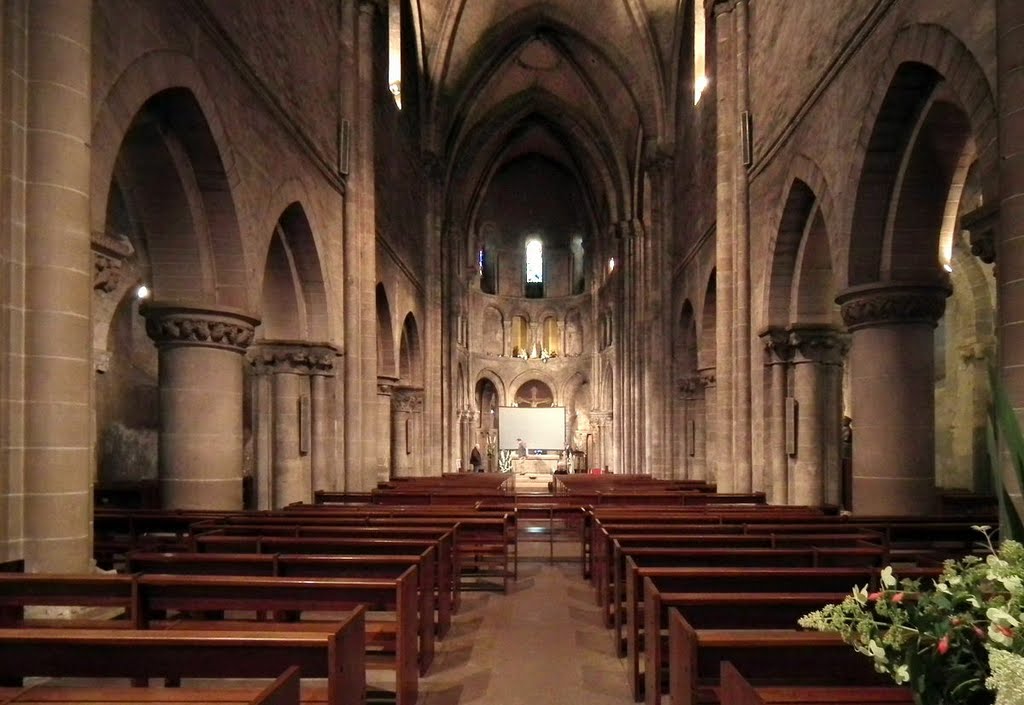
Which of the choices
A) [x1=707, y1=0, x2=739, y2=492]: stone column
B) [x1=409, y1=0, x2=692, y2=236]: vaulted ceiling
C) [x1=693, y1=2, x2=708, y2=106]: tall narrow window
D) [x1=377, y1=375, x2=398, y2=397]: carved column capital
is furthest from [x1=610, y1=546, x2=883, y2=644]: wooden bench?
[x1=409, y1=0, x2=692, y2=236]: vaulted ceiling

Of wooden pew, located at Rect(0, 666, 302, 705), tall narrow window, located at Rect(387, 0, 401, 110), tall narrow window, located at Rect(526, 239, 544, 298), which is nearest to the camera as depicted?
wooden pew, located at Rect(0, 666, 302, 705)

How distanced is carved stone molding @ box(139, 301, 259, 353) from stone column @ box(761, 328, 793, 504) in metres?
8.12

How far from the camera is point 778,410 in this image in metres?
12.1

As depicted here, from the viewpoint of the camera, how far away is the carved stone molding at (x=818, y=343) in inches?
→ 461

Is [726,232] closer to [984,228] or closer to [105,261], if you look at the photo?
[984,228]

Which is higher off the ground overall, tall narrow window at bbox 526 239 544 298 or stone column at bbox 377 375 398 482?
tall narrow window at bbox 526 239 544 298

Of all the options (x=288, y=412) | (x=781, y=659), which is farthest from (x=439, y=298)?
(x=781, y=659)

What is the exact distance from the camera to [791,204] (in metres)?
11.5

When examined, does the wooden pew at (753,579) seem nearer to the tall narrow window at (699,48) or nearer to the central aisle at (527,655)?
the central aisle at (527,655)

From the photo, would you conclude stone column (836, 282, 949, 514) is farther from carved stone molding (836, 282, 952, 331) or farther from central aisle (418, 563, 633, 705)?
central aisle (418, 563, 633, 705)

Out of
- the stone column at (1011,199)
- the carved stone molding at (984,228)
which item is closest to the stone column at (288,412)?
the carved stone molding at (984,228)

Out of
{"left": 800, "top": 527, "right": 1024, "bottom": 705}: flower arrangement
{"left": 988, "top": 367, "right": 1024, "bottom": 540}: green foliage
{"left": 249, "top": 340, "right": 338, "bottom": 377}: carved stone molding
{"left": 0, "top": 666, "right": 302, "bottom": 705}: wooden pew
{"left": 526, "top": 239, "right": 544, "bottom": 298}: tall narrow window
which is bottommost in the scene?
{"left": 0, "top": 666, "right": 302, "bottom": 705}: wooden pew

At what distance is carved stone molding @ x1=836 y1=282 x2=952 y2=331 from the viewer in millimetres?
8578

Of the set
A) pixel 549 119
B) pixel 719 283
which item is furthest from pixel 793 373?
pixel 549 119
